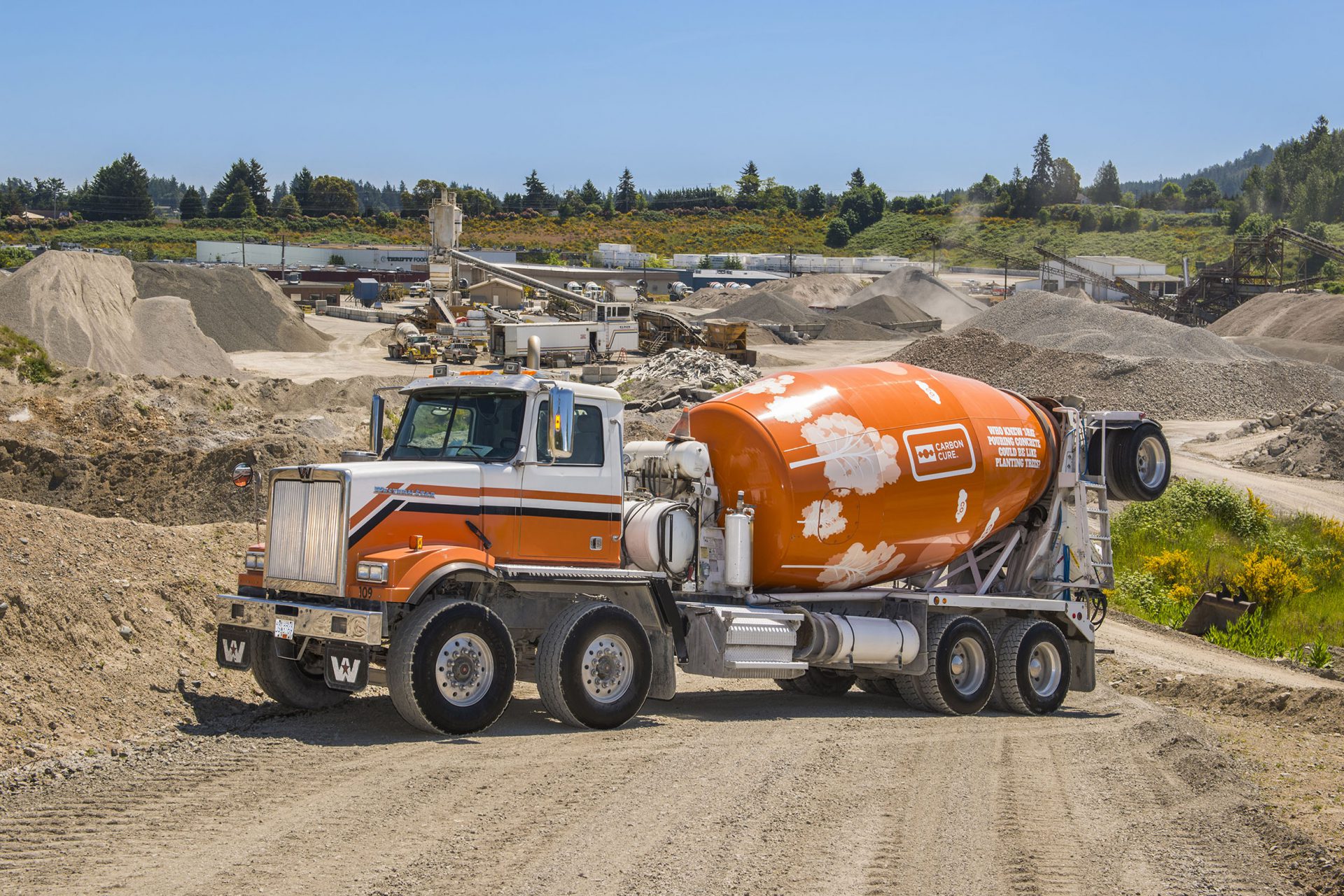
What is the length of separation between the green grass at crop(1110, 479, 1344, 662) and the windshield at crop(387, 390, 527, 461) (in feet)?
53.0

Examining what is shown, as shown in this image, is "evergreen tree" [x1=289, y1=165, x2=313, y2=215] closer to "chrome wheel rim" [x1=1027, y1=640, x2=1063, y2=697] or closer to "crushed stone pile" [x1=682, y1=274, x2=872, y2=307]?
"crushed stone pile" [x1=682, y1=274, x2=872, y2=307]

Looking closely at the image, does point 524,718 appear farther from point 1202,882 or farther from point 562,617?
point 1202,882

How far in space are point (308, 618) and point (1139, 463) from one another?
438 inches

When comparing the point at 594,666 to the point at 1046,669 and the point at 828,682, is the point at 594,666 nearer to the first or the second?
the point at 828,682

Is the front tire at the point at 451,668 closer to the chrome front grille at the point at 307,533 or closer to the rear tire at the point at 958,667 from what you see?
the chrome front grille at the point at 307,533

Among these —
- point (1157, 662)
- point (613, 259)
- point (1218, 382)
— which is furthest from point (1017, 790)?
point (613, 259)

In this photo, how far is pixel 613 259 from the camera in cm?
15112

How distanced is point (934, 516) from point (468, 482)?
599 centimetres

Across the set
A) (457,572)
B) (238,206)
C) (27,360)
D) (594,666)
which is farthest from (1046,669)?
(238,206)

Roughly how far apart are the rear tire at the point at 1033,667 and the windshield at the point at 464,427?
730cm

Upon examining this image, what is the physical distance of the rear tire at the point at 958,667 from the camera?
613 inches

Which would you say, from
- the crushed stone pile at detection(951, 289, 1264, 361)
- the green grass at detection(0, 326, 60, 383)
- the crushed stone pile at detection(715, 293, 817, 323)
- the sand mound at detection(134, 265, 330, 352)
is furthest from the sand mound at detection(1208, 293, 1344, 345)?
the green grass at detection(0, 326, 60, 383)

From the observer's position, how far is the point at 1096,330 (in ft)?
218

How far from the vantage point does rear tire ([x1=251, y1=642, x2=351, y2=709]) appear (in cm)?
1245
